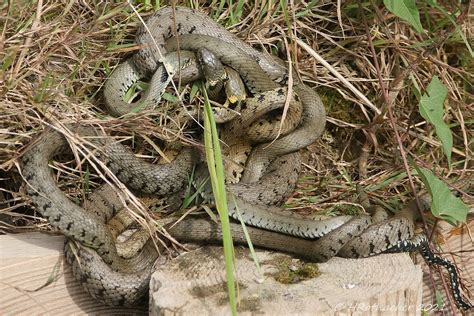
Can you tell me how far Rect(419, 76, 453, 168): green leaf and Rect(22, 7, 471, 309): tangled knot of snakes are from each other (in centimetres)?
39

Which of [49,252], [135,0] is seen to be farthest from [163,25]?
[49,252]

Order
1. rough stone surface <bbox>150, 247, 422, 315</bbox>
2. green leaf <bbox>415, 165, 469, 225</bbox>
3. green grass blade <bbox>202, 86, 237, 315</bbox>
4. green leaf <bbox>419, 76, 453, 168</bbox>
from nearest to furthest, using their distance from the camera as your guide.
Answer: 1. green grass blade <bbox>202, 86, 237, 315</bbox>
2. rough stone surface <bbox>150, 247, 422, 315</bbox>
3. green leaf <bbox>415, 165, 469, 225</bbox>
4. green leaf <bbox>419, 76, 453, 168</bbox>

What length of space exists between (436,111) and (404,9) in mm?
474

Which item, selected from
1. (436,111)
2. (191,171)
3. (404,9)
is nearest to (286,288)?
(191,171)

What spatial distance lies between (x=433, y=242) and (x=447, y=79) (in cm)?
96

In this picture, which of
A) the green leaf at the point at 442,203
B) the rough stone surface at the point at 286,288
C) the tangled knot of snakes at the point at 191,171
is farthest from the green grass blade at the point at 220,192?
the green leaf at the point at 442,203

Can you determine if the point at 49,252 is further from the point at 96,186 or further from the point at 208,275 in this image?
the point at 208,275

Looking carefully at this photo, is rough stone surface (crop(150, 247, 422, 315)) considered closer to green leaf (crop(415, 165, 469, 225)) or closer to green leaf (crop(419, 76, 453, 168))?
green leaf (crop(415, 165, 469, 225))

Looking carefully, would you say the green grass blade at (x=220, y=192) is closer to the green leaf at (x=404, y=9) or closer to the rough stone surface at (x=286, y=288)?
the rough stone surface at (x=286, y=288)

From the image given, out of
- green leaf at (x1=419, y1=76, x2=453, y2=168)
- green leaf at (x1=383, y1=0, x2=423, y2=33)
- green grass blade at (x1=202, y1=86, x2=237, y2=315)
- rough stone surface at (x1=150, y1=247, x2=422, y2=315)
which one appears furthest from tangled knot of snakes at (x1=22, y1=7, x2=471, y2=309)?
green leaf at (x1=383, y1=0, x2=423, y2=33)

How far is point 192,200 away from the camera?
3514mm

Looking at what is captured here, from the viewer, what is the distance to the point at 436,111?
3.35m

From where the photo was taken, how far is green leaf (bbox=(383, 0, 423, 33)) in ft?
10.8

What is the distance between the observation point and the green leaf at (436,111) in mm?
3291
